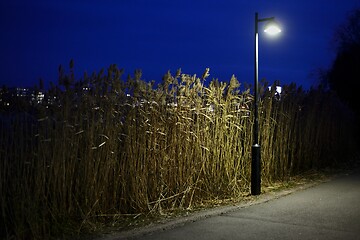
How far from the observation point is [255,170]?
406 inches

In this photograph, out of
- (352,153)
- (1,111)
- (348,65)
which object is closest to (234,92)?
(1,111)

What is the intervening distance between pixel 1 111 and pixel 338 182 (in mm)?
8993

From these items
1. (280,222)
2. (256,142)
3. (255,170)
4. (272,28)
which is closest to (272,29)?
(272,28)

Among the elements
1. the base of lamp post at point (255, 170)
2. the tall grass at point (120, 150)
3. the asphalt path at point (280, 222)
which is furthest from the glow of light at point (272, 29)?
the asphalt path at point (280, 222)

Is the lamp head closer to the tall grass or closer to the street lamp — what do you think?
the street lamp

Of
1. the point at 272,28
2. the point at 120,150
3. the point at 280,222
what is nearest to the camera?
the point at 280,222

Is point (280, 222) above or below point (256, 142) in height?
below

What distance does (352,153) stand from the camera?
19734 mm

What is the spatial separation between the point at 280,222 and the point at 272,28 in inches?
175

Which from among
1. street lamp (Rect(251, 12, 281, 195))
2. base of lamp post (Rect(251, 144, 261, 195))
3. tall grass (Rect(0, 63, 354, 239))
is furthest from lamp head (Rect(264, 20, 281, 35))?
base of lamp post (Rect(251, 144, 261, 195))

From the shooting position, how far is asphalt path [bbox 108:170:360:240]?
697 centimetres

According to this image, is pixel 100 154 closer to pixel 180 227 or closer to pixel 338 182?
pixel 180 227

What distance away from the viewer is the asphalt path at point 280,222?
22.9 ft

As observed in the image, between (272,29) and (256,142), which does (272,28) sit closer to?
(272,29)
